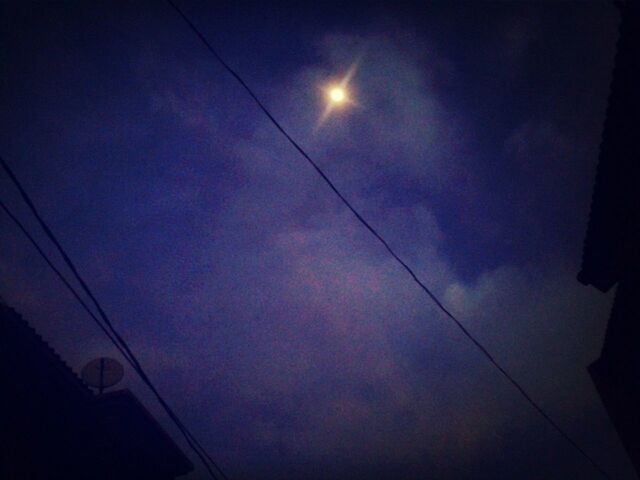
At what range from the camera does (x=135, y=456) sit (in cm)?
915

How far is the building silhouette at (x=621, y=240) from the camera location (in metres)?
5.30

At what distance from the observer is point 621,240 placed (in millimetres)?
6461

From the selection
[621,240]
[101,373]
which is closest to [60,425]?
[101,373]

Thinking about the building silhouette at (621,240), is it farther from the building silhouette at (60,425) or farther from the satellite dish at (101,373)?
the satellite dish at (101,373)

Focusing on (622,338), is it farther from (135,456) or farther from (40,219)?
(135,456)

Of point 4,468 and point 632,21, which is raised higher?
point 632,21

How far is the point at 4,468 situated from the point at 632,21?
11478 mm

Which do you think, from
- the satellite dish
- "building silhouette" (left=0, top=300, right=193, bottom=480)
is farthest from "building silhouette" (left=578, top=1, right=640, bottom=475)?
the satellite dish

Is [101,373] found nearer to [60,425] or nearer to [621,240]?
[60,425]

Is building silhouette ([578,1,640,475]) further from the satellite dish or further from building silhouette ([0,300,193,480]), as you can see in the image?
the satellite dish

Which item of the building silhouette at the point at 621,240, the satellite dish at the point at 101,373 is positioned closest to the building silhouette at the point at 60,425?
the satellite dish at the point at 101,373

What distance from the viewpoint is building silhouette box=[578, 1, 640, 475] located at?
5.30m

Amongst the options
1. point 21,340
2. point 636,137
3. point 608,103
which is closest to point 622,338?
point 636,137

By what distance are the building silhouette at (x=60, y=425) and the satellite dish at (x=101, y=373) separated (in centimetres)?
58
